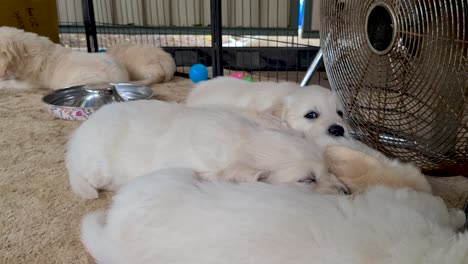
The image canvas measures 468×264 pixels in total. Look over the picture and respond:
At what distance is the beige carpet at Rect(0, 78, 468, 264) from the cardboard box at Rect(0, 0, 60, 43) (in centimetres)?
192

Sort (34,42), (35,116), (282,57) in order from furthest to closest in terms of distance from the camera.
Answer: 1. (282,57)
2. (34,42)
3. (35,116)

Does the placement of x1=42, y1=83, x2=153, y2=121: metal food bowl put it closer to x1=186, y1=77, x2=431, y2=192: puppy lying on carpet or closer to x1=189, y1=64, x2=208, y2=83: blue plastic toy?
x1=186, y1=77, x2=431, y2=192: puppy lying on carpet

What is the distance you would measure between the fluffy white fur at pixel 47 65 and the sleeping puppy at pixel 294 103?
120cm

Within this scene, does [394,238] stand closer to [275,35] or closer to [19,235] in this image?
[19,235]

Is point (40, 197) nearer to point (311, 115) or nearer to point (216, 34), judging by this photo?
point (311, 115)

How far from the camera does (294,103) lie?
186cm

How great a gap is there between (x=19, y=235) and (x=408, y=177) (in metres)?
1.21

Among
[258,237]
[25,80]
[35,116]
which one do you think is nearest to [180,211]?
[258,237]

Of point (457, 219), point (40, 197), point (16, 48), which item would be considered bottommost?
point (40, 197)

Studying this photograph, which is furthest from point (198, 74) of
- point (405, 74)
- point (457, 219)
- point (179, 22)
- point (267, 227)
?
point (267, 227)

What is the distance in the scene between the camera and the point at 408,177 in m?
1.28

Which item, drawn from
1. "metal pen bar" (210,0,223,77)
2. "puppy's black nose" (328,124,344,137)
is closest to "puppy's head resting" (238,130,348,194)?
"puppy's black nose" (328,124,344,137)

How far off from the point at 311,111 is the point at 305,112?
0.03 m

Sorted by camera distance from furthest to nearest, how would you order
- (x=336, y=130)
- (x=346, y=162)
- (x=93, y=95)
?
(x=93, y=95) → (x=336, y=130) → (x=346, y=162)
